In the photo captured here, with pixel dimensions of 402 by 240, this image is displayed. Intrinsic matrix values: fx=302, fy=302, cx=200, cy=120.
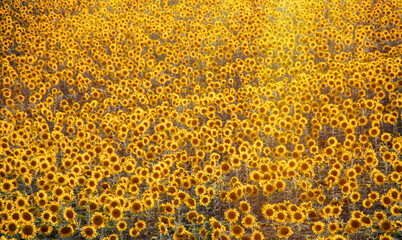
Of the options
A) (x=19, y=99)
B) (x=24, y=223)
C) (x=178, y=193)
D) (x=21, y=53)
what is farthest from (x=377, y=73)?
(x=21, y=53)

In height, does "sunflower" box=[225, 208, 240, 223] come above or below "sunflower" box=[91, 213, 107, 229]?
below

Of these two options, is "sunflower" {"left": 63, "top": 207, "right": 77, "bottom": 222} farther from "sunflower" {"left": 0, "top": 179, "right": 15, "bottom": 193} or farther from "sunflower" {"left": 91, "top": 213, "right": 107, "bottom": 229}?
"sunflower" {"left": 0, "top": 179, "right": 15, "bottom": 193}

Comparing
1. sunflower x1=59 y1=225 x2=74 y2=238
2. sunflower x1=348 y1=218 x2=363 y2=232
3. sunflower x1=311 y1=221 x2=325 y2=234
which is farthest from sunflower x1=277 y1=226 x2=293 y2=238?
sunflower x1=59 y1=225 x2=74 y2=238

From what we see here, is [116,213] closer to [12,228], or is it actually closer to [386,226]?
[12,228]

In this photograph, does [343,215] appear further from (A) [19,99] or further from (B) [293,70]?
(A) [19,99]

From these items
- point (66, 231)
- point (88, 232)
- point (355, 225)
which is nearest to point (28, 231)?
point (66, 231)

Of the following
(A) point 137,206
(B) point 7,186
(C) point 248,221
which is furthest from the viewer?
(B) point 7,186

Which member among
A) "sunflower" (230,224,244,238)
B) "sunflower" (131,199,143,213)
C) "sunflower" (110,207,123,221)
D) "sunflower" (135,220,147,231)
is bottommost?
"sunflower" (230,224,244,238)
